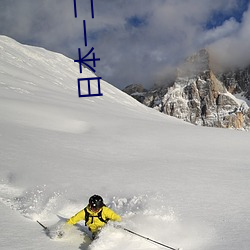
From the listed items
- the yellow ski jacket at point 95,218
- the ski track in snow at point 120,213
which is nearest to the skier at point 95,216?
the yellow ski jacket at point 95,218

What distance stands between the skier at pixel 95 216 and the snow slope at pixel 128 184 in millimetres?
246

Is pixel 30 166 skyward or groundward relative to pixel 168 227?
skyward

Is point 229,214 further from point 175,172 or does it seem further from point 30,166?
point 30,166

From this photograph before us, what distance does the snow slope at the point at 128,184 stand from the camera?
5422mm

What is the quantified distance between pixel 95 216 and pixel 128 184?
2.44 metres

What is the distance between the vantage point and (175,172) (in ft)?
30.3

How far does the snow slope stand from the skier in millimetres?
246

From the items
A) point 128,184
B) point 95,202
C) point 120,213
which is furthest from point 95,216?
point 128,184

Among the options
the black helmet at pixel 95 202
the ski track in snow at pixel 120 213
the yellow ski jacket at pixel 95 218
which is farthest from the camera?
the yellow ski jacket at pixel 95 218

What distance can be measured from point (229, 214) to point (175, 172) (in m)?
3.17

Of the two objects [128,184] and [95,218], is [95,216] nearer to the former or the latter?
[95,218]

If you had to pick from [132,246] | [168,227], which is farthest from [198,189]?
[132,246]

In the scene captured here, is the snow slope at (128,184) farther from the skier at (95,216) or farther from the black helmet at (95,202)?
the black helmet at (95,202)

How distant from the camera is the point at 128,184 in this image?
813 centimetres
